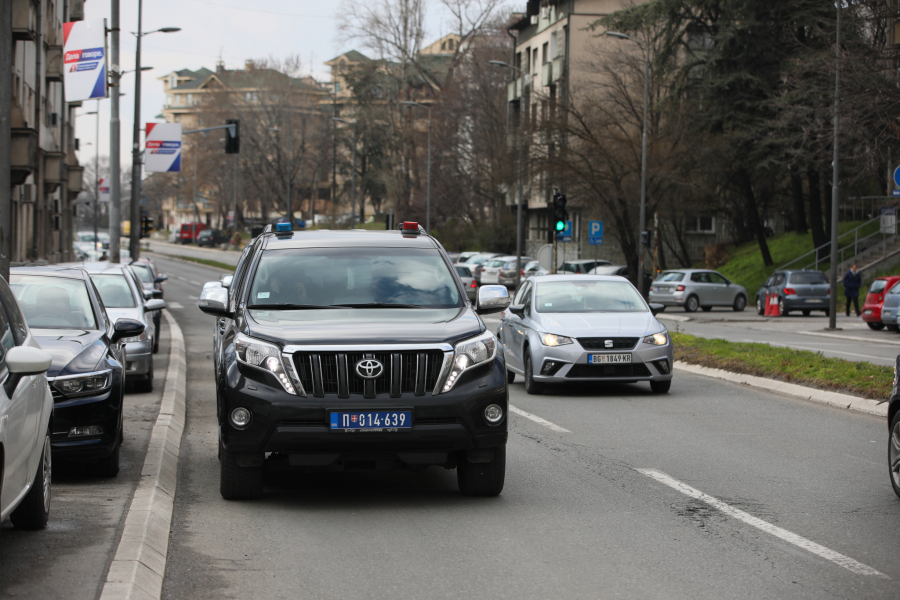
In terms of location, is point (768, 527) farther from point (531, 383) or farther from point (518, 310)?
point (518, 310)

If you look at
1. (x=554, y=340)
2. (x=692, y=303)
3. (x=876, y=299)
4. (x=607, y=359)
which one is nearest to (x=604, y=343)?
(x=607, y=359)

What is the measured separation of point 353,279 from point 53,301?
3.36m

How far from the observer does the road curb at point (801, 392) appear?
41.6 feet

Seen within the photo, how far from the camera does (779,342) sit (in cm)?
2495

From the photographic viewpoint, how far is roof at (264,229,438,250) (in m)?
8.65

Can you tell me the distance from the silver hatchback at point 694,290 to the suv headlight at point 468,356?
33.8 meters

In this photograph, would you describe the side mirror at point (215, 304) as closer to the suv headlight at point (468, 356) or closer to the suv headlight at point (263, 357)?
the suv headlight at point (263, 357)

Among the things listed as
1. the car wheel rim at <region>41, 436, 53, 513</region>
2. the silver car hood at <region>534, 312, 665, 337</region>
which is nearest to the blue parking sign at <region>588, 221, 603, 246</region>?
the silver car hood at <region>534, 312, 665, 337</region>

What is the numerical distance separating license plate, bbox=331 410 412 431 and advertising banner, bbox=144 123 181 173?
104 feet

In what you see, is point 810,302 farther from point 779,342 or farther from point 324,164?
point 324,164

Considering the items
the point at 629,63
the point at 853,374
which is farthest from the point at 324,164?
the point at 853,374

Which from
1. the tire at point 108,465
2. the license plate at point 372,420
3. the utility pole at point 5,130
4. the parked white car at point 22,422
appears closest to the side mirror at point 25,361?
the parked white car at point 22,422

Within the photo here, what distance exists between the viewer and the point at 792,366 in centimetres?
1595

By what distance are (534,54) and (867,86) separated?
4725 cm
